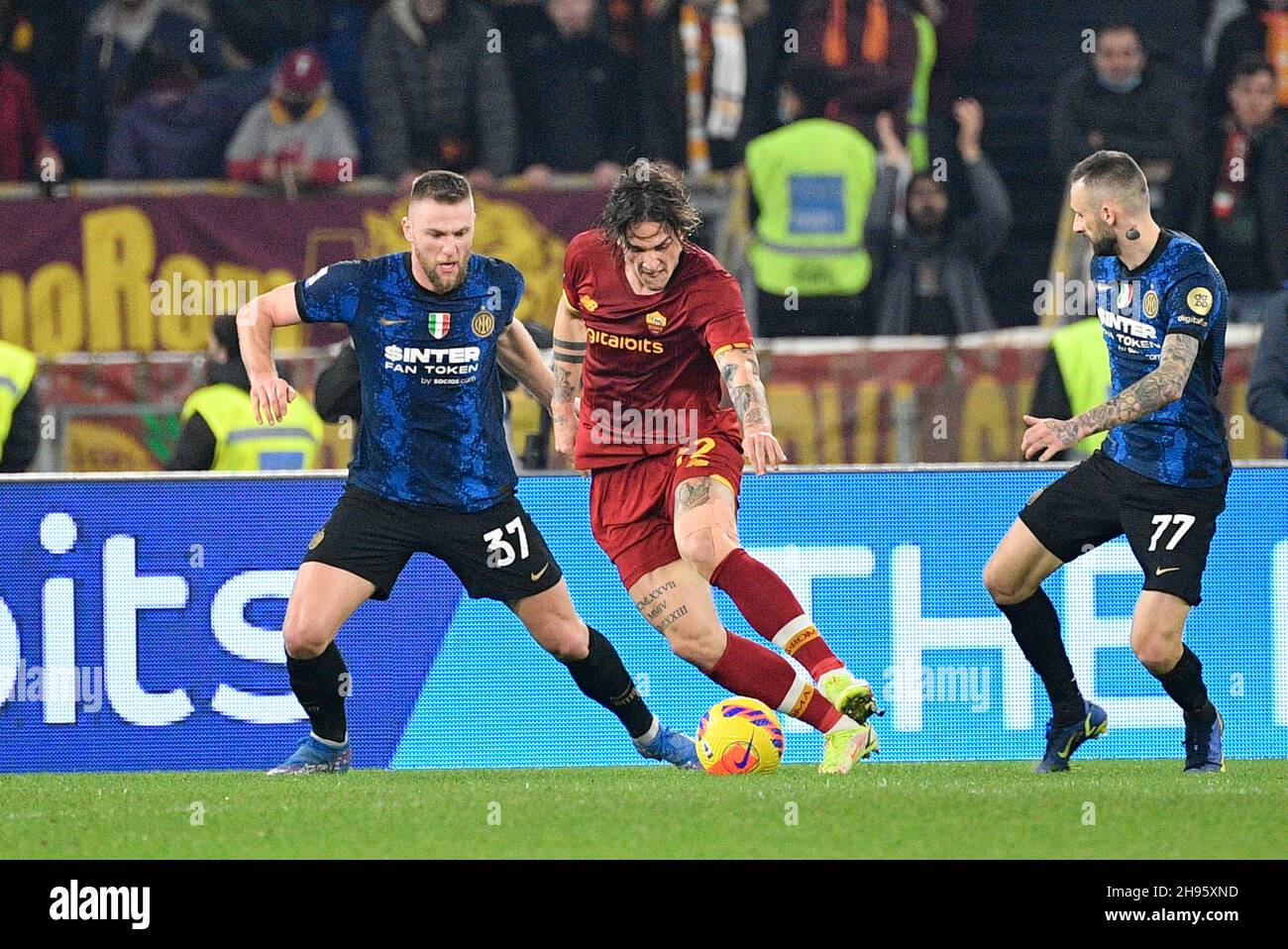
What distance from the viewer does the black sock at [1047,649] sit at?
7.40 meters

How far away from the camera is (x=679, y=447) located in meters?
7.18

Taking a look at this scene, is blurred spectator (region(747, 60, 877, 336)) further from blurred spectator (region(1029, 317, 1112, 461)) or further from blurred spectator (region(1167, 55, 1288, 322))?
blurred spectator (region(1029, 317, 1112, 461))

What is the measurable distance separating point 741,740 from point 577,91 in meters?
6.41

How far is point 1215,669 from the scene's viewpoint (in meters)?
8.23

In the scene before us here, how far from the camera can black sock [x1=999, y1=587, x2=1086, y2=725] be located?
740 cm

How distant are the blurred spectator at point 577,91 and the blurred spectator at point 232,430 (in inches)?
142

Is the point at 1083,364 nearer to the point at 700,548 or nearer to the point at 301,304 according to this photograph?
the point at 700,548

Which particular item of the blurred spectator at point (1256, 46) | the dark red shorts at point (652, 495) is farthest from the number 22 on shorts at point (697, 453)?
the blurred spectator at point (1256, 46)

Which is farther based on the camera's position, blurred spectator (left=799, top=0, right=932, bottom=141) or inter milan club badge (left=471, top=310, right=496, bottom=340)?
blurred spectator (left=799, top=0, right=932, bottom=141)

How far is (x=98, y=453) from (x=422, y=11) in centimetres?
318

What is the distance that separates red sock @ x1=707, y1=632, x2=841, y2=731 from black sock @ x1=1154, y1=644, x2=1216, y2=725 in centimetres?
113

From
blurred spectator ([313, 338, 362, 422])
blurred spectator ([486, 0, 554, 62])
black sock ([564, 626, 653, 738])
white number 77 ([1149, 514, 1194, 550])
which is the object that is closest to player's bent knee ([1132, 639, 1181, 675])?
white number 77 ([1149, 514, 1194, 550])

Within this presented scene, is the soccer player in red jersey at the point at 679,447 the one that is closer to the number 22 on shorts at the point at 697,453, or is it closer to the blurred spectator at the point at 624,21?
the number 22 on shorts at the point at 697,453

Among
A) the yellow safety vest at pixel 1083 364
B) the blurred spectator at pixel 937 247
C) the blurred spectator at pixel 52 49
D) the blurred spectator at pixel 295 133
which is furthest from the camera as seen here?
the blurred spectator at pixel 52 49
